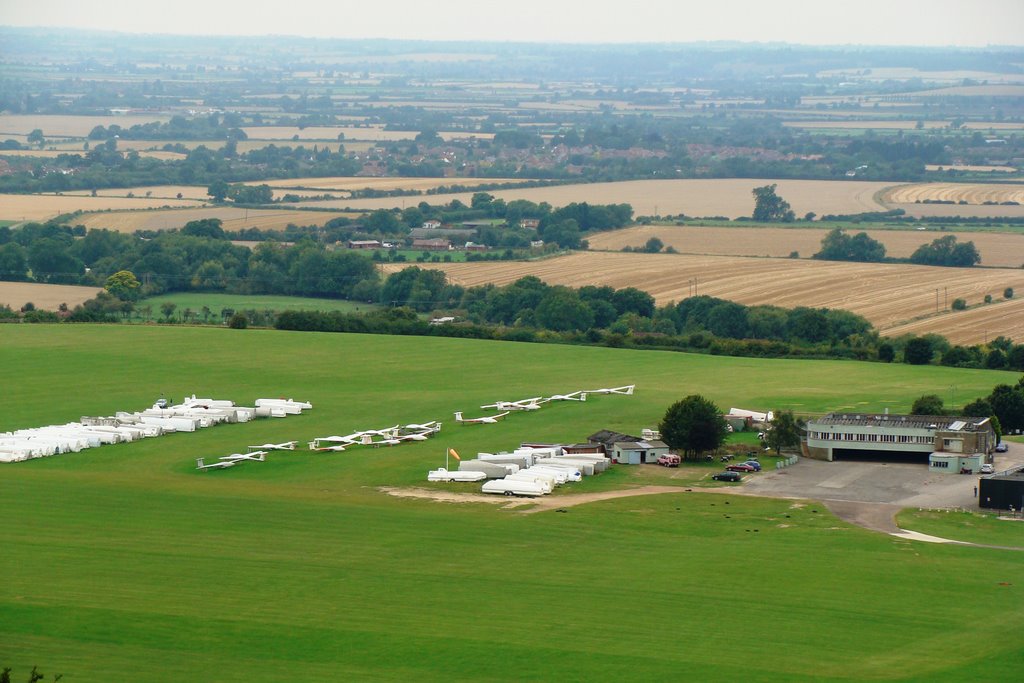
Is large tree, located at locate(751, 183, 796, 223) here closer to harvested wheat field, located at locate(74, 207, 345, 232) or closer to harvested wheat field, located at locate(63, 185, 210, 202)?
harvested wheat field, located at locate(74, 207, 345, 232)

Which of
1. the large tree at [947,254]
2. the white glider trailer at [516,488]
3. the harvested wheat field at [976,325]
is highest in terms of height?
the large tree at [947,254]

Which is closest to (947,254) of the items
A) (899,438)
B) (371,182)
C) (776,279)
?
(776,279)

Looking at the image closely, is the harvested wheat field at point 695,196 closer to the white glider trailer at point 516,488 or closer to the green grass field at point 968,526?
the white glider trailer at point 516,488

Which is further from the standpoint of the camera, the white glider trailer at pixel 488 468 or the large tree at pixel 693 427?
the large tree at pixel 693 427

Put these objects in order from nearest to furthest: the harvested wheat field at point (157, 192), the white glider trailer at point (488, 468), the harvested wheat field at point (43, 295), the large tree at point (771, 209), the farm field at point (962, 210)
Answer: the white glider trailer at point (488, 468)
the harvested wheat field at point (43, 295)
the farm field at point (962, 210)
the large tree at point (771, 209)
the harvested wheat field at point (157, 192)

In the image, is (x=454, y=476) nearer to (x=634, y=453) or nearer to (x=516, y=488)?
(x=516, y=488)

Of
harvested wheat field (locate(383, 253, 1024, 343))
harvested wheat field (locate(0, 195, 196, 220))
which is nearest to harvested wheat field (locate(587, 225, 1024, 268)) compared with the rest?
harvested wheat field (locate(383, 253, 1024, 343))

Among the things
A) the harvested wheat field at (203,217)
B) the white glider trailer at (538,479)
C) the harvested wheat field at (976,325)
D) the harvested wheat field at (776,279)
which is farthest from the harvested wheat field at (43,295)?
the white glider trailer at (538,479)
